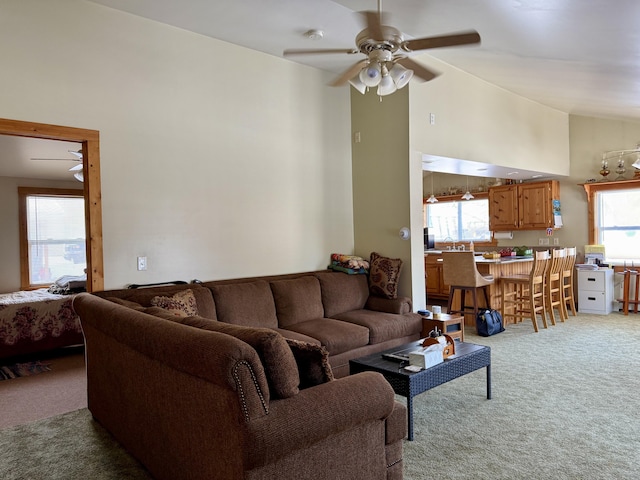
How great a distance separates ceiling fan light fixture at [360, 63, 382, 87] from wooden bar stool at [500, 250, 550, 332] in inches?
153

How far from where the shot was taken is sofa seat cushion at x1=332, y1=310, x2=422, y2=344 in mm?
4121

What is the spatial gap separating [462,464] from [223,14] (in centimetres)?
373

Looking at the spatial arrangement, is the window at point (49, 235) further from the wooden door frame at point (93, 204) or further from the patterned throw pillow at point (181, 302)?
the patterned throw pillow at point (181, 302)

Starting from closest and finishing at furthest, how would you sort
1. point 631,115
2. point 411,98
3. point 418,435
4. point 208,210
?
point 418,435 → point 208,210 → point 411,98 → point 631,115

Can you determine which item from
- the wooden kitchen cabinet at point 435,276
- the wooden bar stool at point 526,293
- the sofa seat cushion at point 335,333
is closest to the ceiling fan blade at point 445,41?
the sofa seat cushion at point 335,333

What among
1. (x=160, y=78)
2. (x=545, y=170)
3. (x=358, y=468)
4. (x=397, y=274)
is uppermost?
(x=160, y=78)

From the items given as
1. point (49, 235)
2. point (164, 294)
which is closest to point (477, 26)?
point (164, 294)

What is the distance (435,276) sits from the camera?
25.0ft

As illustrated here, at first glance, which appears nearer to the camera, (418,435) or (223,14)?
(418,435)

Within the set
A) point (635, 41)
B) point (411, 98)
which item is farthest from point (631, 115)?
point (411, 98)

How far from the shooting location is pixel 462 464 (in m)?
2.49

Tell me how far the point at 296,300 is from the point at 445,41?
2562mm

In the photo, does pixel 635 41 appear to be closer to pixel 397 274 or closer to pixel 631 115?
pixel 397 274

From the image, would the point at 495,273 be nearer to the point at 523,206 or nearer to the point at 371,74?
the point at 523,206
